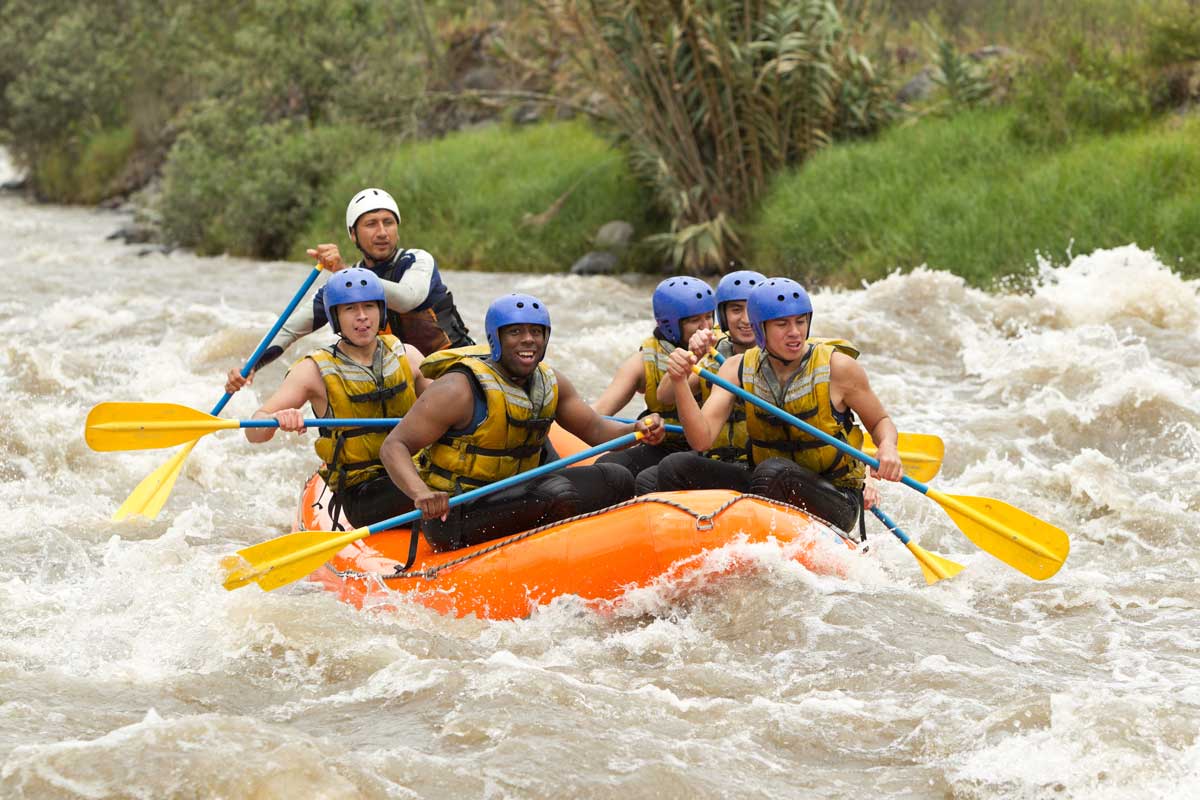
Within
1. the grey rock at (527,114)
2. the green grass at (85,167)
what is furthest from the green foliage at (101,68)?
the grey rock at (527,114)

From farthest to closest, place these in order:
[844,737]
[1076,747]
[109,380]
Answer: [109,380], [844,737], [1076,747]

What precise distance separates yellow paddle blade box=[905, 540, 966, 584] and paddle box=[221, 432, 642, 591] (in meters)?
1.16

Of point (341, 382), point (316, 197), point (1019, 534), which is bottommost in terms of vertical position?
point (316, 197)

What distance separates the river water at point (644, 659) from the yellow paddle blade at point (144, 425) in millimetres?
444

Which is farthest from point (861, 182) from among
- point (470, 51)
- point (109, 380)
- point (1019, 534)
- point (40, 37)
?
point (40, 37)

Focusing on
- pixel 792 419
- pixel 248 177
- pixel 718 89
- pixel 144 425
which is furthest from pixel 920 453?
pixel 248 177

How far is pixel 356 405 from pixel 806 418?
1.77 metres

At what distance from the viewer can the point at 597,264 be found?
→ 15062 millimetres

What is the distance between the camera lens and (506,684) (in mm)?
4539

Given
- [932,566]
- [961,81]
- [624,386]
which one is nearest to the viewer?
[932,566]

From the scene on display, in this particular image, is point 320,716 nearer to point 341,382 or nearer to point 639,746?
point 639,746

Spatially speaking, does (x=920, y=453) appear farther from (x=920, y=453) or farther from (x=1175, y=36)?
(x=1175, y=36)

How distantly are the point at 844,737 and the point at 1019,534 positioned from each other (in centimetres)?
167

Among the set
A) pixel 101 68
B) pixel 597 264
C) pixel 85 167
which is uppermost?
pixel 101 68
